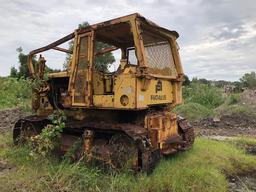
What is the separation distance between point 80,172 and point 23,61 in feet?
73.0

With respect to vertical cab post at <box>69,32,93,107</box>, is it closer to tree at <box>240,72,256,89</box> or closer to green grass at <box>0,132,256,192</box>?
green grass at <box>0,132,256,192</box>

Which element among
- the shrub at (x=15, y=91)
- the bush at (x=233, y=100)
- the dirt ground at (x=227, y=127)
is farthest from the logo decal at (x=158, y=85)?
the bush at (x=233, y=100)

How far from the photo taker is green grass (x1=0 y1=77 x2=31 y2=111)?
6.76 m

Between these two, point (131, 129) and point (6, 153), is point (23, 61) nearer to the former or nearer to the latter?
point (6, 153)

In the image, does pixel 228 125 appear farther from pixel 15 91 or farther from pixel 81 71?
pixel 15 91

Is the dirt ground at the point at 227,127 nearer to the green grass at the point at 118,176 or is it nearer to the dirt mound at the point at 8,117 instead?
the green grass at the point at 118,176

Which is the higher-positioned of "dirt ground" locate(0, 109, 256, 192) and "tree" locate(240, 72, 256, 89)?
"tree" locate(240, 72, 256, 89)

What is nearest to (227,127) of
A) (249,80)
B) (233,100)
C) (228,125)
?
(228,125)

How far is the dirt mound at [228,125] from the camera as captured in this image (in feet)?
37.2

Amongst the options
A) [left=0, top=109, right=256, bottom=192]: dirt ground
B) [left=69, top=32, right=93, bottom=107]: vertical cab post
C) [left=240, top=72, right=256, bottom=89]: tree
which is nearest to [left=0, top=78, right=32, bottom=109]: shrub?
[left=69, top=32, right=93, bottom=107]: vertical cab post

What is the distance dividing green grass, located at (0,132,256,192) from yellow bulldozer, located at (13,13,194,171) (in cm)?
26

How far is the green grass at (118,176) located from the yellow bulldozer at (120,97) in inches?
10.1

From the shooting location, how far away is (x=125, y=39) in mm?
7188

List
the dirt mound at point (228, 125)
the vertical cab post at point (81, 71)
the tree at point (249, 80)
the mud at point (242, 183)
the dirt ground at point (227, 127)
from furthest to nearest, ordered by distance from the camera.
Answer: the tree at point (249, 80)
the dirt mound at point (228, 125)
the dirt ground at point (227, 127)
the vertical cab post at point (81, 71)
the mud at point (242, 183)
